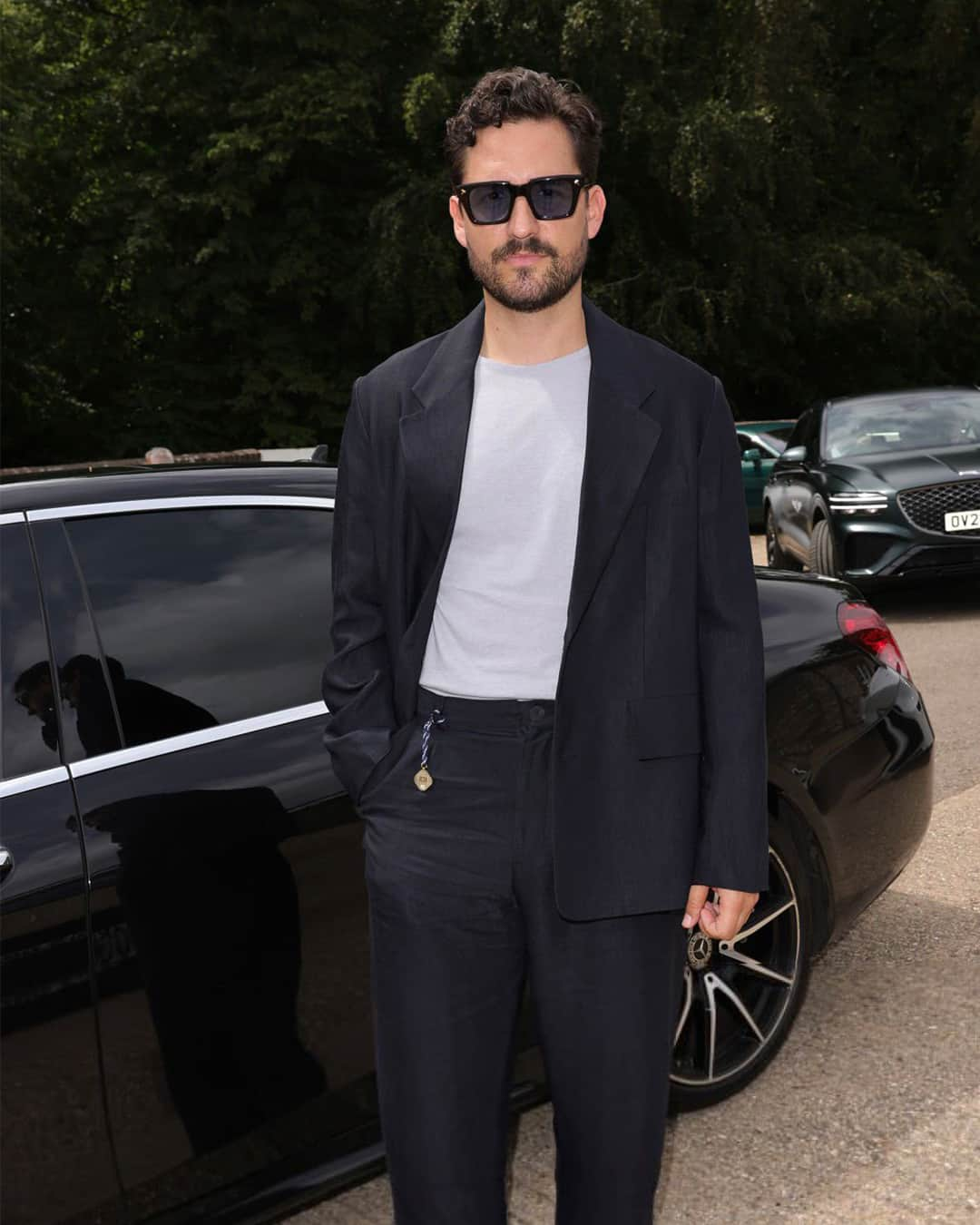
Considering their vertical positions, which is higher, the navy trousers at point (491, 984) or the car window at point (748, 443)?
the navy trousers at point (491, 984)

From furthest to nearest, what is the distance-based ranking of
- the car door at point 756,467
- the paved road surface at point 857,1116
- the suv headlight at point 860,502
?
1. the car door at point 756,467
2. the suv headlight at point 860,502
3. the paved road surface at point 857,1116

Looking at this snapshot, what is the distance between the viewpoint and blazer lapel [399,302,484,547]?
7.30 feet

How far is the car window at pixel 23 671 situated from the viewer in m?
2.52

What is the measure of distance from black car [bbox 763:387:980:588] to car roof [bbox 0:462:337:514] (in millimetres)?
7716

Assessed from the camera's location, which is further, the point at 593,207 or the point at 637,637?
the point at 593,207

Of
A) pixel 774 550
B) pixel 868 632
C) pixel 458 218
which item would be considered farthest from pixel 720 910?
pixel 774 550

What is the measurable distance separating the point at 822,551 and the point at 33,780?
9064mm

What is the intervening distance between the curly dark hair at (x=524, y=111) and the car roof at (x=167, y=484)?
88 cm

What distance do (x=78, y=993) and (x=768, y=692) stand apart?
184cm

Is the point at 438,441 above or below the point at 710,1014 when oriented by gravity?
above

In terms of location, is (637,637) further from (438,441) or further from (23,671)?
(23,671)

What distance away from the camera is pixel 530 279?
7.35ft

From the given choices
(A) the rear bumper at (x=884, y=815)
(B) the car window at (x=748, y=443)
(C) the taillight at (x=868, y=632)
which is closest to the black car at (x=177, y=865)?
(A) the rear bumper at (x=884, y=815)

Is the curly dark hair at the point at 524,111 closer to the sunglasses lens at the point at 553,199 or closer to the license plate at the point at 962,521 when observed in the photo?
the sunglasses lens at the point at 553,199
